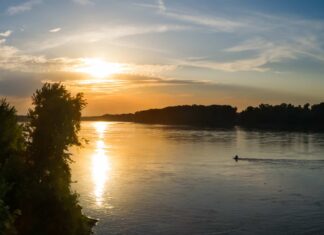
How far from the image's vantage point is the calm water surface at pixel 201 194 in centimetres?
4978

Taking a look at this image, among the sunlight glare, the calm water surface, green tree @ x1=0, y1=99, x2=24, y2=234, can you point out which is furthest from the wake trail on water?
green tree @ x1=0, y1=99, x2=24, y2=234

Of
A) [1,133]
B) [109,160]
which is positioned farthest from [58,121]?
[109,160]

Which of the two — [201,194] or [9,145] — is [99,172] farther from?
[9,145]

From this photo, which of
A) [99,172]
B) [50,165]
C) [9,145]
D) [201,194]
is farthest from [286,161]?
[9,145]

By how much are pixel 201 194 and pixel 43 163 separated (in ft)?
126

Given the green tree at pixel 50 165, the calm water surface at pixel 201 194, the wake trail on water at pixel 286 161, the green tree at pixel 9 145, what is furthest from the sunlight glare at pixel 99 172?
the wake trail on water at pixel 286 161

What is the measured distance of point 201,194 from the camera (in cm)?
6644

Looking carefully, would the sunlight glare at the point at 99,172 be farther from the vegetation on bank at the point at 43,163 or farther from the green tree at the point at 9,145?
the green tree at the point at 9,145

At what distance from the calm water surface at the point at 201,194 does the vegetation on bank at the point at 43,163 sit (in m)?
16.5

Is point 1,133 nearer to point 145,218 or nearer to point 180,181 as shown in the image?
point 145,218

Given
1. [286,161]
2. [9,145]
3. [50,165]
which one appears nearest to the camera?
[9,145]

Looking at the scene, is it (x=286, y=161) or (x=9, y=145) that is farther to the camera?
(x=286, y=161)

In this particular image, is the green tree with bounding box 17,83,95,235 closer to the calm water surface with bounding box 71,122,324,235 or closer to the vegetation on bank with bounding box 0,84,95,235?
the vegetation on bank with bounding box 0,84,95,235

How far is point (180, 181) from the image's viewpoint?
78375mm
